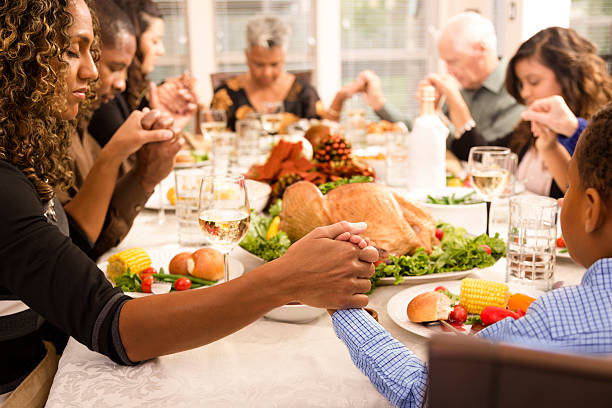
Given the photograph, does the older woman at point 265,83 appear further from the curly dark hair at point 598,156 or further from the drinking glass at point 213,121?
the curly dark hair at point 598,156

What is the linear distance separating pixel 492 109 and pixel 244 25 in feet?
10.2

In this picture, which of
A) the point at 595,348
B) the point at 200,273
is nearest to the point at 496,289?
the point at 595,348

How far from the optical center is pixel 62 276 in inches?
39.9

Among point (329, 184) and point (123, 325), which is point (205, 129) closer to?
point (329, 184)

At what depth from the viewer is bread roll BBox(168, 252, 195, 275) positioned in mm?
1375

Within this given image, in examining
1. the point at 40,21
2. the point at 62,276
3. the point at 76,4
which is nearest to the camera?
the point at 62,276

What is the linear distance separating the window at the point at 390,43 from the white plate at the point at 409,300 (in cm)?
526

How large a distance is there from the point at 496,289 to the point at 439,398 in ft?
2.35

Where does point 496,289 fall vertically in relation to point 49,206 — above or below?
below

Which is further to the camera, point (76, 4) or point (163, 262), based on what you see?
point (163, 262)

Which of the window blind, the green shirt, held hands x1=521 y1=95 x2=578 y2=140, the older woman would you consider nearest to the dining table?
held hands x1=521 y1=95 x2=578 y2=140

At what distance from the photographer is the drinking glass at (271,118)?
3.38 meters

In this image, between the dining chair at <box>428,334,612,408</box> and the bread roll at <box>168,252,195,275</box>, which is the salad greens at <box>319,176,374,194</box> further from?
the dining chair at <box>428,334,612,408</box>

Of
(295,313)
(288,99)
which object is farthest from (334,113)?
(295,313)
